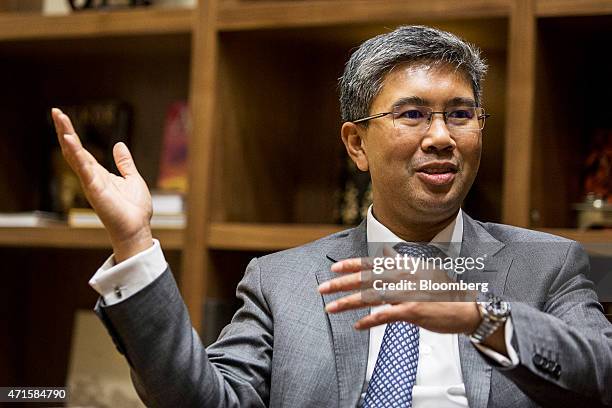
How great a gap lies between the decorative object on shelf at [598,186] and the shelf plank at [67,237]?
1045mm

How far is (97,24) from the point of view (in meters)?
2.52

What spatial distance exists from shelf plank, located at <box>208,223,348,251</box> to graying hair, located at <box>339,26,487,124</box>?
2.10 feet

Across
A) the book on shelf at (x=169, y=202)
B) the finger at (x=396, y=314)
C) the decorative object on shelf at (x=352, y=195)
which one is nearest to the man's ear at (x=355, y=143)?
the finger at (x=396, y=314)

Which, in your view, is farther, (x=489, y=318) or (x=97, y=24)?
(x=97, y=24)

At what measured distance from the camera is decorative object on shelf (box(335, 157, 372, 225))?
2492mm

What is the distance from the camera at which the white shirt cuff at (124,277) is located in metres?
1.24

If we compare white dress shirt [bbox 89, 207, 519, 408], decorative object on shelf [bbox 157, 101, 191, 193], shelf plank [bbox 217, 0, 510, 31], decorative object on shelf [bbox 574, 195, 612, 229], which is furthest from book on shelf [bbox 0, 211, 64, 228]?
decorative object on shelf [bbox 574, 195, 612, 229]

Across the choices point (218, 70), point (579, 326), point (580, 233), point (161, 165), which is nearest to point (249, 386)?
point (579, 326)

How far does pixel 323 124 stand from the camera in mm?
2688

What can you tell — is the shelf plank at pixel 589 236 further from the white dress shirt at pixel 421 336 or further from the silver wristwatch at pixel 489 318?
the silver wristwatch at pixel 489 318

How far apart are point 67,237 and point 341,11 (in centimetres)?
98

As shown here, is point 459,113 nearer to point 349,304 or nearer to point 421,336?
point 421,336

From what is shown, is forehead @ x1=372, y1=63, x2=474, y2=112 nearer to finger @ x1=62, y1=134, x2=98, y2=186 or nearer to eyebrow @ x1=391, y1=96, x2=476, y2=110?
eyebrow @ x1=391, y1=96, x2=476, y2=110

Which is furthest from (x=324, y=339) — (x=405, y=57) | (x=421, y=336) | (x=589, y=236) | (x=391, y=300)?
(x=589, y=236)
